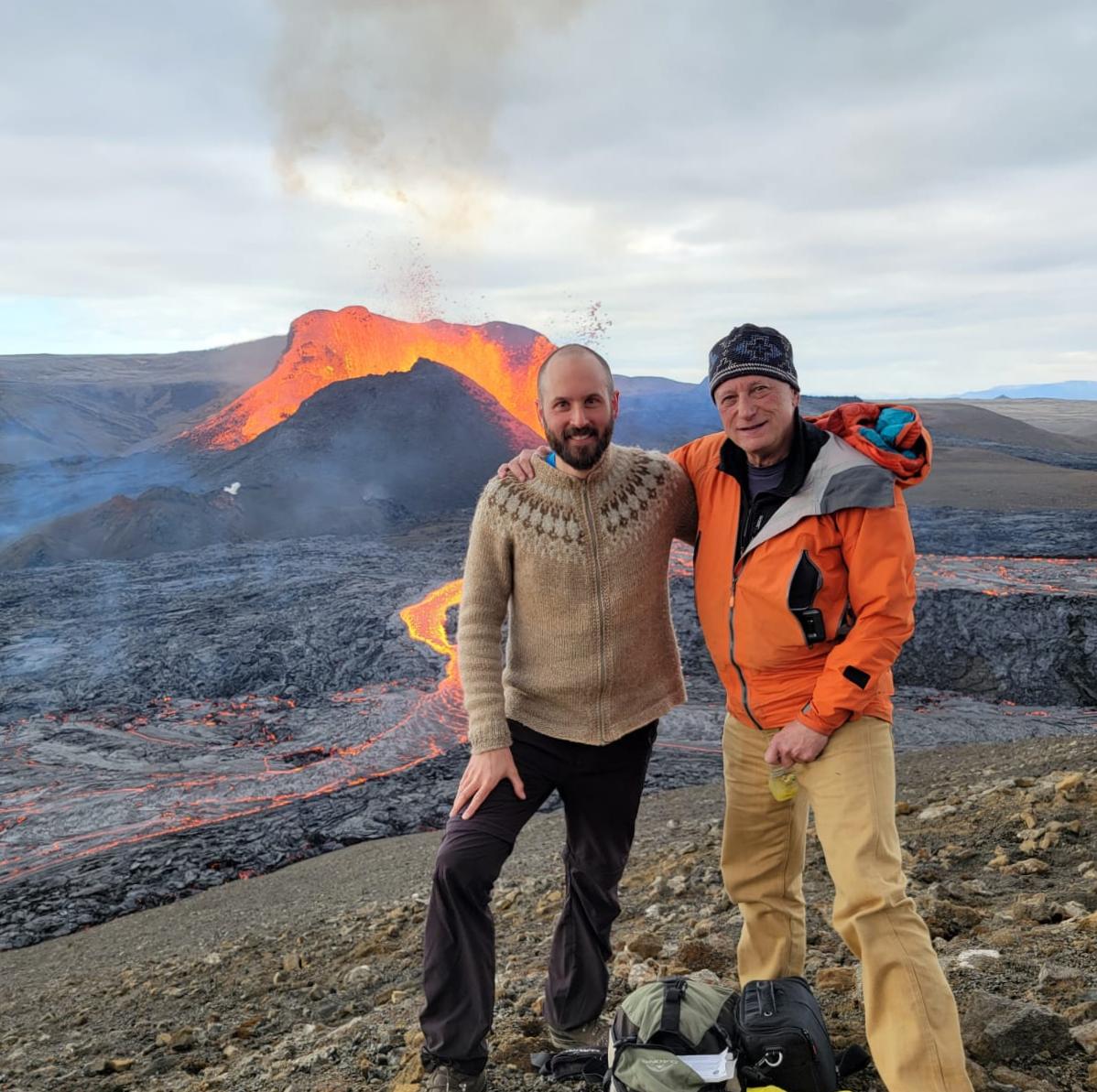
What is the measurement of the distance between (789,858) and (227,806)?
9.19 metres

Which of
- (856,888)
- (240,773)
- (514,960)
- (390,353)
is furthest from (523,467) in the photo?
(390,353)

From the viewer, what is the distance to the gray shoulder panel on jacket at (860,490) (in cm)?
264

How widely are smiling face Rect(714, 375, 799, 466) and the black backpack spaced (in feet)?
5.65

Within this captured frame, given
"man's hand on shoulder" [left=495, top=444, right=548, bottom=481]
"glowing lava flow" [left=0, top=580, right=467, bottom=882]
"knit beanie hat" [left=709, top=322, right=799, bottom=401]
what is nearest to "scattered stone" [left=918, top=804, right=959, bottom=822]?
"knit beanie hat" [left=709, top=322, right=799, bottom=401]

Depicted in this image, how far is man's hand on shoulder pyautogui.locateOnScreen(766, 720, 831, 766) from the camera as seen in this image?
108 inches

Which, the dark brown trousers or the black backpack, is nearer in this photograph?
the black backpack


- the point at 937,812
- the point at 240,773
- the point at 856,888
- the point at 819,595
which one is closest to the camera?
the point at 856,888

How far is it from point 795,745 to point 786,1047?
Answer: 0.86m

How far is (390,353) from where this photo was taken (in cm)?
4975

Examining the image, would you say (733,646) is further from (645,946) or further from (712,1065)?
(645,946)

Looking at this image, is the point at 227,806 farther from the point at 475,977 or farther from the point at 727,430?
the point at 727,430

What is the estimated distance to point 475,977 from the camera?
A: 2.90 metres

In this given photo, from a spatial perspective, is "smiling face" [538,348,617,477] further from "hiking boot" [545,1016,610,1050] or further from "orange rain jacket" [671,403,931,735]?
"hiking boot" [545,1016,610,1050]

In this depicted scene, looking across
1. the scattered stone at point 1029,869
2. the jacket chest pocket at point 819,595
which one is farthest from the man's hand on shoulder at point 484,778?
the scattered stone at point 1029,869
